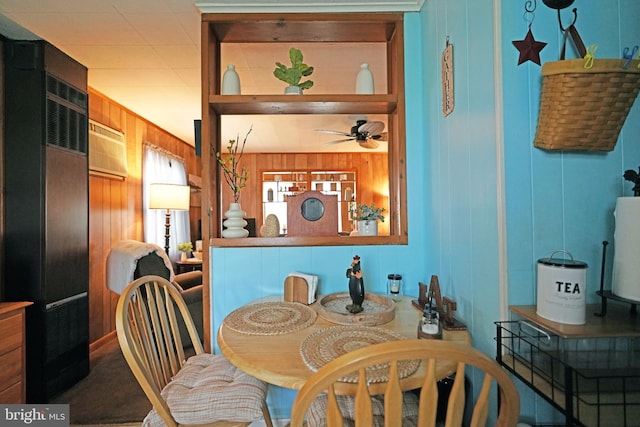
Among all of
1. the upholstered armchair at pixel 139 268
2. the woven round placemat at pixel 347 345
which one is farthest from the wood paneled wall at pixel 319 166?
the woven round placemat at pixel 347 345

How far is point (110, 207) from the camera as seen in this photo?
10.3 ft

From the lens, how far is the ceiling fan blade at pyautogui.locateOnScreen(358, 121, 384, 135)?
3.45 meters

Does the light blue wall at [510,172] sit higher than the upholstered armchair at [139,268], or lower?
higher

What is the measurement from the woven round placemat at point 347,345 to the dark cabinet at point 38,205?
195cm

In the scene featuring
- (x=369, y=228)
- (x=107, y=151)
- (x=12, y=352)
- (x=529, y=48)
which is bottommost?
(x=12, y=352)

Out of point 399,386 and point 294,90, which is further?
point 294,90

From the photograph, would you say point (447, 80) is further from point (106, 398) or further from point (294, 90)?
point (106, 398)

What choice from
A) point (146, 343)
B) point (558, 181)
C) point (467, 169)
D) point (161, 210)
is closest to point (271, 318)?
point (146, 343)

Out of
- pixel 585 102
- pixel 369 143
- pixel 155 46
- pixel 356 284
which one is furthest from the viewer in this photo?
pixel 369 143

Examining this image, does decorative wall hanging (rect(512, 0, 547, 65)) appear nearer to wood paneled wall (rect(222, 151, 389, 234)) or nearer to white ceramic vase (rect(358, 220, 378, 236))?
white ceramic vase (rect(358, 220, 378, 236))

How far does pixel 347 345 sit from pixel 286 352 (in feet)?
0.61

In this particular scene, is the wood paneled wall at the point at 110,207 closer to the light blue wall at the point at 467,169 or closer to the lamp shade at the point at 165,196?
the lamp shade at the point at 165,196

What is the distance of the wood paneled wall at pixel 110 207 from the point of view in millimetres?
2883

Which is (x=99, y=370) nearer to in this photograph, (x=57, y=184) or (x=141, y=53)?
(x=57, y=184)
